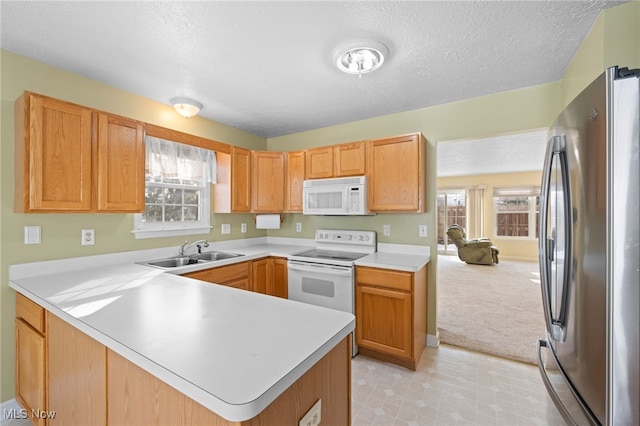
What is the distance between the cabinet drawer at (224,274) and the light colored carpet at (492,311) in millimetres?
2224

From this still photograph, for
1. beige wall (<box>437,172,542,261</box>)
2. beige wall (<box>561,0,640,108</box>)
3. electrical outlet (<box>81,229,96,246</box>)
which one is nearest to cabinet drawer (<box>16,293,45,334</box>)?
electrical outlet (<box>81,229,96,246</box>)

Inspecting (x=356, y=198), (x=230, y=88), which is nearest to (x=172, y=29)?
(x=230, y=88)

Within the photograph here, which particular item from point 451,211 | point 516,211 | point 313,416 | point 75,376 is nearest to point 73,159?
point 75,376

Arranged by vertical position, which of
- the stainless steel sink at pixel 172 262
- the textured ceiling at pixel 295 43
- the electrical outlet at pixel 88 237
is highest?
the textured ceiling at pixel 295 43

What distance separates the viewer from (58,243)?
6.62 feet

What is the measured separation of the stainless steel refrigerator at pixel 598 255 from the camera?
807mm

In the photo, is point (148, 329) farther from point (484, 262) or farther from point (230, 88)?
point (484, 262)

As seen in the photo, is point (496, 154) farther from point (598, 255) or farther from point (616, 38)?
point (598, 255)

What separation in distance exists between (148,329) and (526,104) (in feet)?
10.5

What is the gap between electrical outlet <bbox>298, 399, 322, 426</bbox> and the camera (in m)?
0.83

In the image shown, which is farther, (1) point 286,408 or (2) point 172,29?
(2) point 172,29

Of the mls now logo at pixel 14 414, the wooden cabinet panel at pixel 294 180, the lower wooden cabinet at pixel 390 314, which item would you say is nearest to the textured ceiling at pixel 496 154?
the wooden cabinet panel at pixel 294 180

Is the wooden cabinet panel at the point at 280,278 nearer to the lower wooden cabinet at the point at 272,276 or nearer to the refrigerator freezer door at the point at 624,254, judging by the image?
the lower wooden cabinet at the point at 272,276

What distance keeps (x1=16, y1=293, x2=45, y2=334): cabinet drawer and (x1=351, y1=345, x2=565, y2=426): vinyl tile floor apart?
1.97 m
